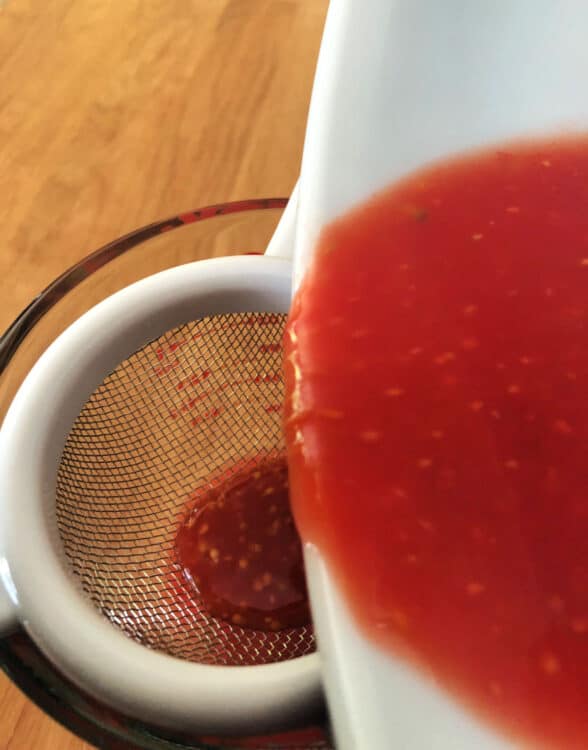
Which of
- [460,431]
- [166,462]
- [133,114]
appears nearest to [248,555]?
[166,462]

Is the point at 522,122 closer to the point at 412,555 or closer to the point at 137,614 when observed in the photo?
the point at 412,555

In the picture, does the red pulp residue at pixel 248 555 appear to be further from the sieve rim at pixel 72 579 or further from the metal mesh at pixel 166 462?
the sieve rim at pixel 72 579

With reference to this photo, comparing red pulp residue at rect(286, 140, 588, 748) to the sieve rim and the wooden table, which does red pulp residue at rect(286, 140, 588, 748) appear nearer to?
the sieve rim

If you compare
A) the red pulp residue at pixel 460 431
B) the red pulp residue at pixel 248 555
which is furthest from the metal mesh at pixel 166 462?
the red pulp residue at pixel 460 431

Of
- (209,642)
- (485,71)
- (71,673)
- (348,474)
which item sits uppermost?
(485,71)

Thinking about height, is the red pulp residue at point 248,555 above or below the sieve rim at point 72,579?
below

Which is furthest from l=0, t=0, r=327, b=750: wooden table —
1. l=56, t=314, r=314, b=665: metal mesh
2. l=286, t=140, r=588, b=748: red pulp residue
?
l=286, t=140, r=588, b=748: red pulp residue

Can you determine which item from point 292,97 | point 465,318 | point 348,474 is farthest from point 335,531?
point 292,97
